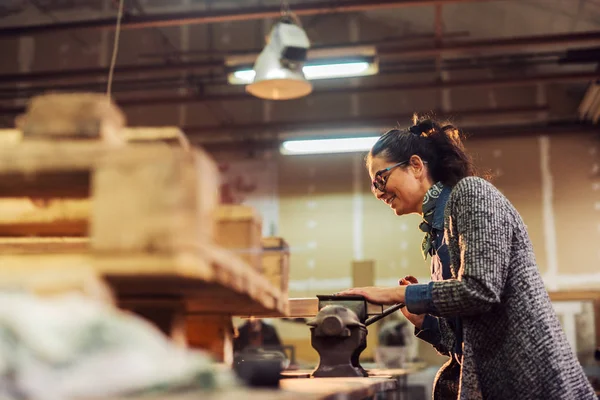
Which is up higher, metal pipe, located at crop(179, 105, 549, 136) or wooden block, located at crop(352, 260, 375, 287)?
metal pipe, located at crop(179, 105, 549, 136)

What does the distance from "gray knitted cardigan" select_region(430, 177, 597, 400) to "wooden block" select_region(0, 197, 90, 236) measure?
49.8 inches

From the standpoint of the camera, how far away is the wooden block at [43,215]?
57.8 inches

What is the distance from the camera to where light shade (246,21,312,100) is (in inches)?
226

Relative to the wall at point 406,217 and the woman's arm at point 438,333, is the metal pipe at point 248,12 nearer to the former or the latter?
the woman's arm at point 438,333

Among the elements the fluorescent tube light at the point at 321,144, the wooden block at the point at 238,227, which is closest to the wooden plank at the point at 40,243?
the wooden block at the point at 238,227

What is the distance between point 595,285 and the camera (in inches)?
414

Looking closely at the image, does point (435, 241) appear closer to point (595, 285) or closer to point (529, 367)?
point (529, 367)

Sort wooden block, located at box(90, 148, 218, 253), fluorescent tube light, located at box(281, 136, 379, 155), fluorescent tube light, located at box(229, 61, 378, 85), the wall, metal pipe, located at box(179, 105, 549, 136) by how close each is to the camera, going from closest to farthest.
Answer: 1. wooden block, located at box(90, 148, 218, 253)
2. fluorescent tube light, located at box(229, 61, 378, 85)
3. fluorescent tube light, located at box(281, 136, 379, 155)
4. metal pipe, located at box(179, 105, 549, 136)
5. the wall

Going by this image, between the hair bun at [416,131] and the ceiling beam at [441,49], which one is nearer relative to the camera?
the hair bun at [416,131]

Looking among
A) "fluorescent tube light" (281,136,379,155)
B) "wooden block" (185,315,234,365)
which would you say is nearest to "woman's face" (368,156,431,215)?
"wooden block" (185,315,234,365)

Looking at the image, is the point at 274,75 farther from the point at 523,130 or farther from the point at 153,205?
the point at 523,130

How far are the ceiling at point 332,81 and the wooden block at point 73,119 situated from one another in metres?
7.67

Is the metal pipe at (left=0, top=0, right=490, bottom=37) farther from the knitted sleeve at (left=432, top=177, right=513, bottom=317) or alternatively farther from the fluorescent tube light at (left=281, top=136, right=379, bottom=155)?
the knitted sleeve at (left=432, top=177, right=513, bottom=317)

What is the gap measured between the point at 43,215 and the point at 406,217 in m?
9.94
